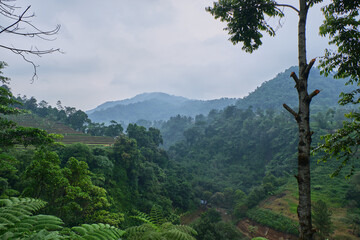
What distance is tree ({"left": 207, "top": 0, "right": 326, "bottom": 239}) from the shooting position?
100 inches

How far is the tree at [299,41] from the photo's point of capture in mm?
2541

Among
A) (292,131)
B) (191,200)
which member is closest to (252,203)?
(191,200)

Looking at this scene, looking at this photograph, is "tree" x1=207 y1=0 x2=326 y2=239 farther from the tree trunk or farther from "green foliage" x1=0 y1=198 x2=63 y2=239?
"green foliage" x1=0 y1=198 x2=63 y2=239

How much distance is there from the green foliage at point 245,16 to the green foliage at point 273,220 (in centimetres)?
1848

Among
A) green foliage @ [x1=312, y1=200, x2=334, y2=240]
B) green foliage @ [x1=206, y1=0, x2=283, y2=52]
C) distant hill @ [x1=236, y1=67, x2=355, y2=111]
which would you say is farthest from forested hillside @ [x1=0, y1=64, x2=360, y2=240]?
distant hill @ [x1=236, y1=67, x2=355, y2=111]

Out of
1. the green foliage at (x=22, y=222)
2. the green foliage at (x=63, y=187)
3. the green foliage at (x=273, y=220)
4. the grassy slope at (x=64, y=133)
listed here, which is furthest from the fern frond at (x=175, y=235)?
the grassy slope at (x=64, y=133)

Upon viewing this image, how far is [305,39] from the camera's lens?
2934mm

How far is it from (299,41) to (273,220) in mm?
21724

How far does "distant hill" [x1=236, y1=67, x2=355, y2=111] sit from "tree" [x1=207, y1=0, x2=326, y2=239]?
266ft

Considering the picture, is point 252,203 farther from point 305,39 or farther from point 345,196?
point 305,39

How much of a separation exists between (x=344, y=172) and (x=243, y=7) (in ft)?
110

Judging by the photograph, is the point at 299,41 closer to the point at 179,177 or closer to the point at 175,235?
the point at 175,235

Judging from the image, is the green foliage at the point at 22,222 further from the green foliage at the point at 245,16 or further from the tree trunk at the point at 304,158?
the green foliage at the point at 245,16

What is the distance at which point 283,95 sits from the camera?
90000 mm
